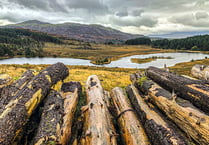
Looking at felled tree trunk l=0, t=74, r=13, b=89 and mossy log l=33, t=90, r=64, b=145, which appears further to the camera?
felled tree trunk l=0, t=74, r=13, b=89

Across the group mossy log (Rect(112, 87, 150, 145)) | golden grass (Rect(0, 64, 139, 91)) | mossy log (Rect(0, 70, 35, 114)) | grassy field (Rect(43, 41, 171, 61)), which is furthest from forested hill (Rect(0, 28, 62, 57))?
mossy log (Rect(112, 87, 150, 145))

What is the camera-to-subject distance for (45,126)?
4.02 metres

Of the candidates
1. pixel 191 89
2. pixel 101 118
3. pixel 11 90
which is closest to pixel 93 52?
pixel 11 90

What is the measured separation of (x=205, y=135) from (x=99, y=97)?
165 inches

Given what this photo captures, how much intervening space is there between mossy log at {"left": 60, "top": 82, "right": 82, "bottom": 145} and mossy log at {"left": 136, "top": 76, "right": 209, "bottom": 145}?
146 inches

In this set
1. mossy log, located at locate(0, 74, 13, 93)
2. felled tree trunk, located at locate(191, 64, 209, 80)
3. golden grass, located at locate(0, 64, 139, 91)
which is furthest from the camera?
golden grass, located at locate(0, 64, 139, 91)

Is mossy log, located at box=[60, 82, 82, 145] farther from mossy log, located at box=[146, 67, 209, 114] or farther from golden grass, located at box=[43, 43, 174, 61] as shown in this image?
golden grass, located at box=[43, 43, 174, 61]

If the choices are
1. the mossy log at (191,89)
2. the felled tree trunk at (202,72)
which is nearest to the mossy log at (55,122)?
the mossy log at (191,89)

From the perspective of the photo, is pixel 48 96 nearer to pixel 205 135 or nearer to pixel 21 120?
pixel 21 120

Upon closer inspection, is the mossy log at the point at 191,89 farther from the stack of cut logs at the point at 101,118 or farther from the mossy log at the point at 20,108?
the mossy log at the point at 20,108

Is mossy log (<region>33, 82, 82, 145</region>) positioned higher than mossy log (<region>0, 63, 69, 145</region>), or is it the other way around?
mossy log (<region>0, 63, 69, 145</region>)

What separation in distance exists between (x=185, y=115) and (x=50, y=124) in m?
4.39

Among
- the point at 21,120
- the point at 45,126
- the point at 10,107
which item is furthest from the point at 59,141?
the point at 10,107

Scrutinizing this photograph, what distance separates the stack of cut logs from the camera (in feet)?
12.4
